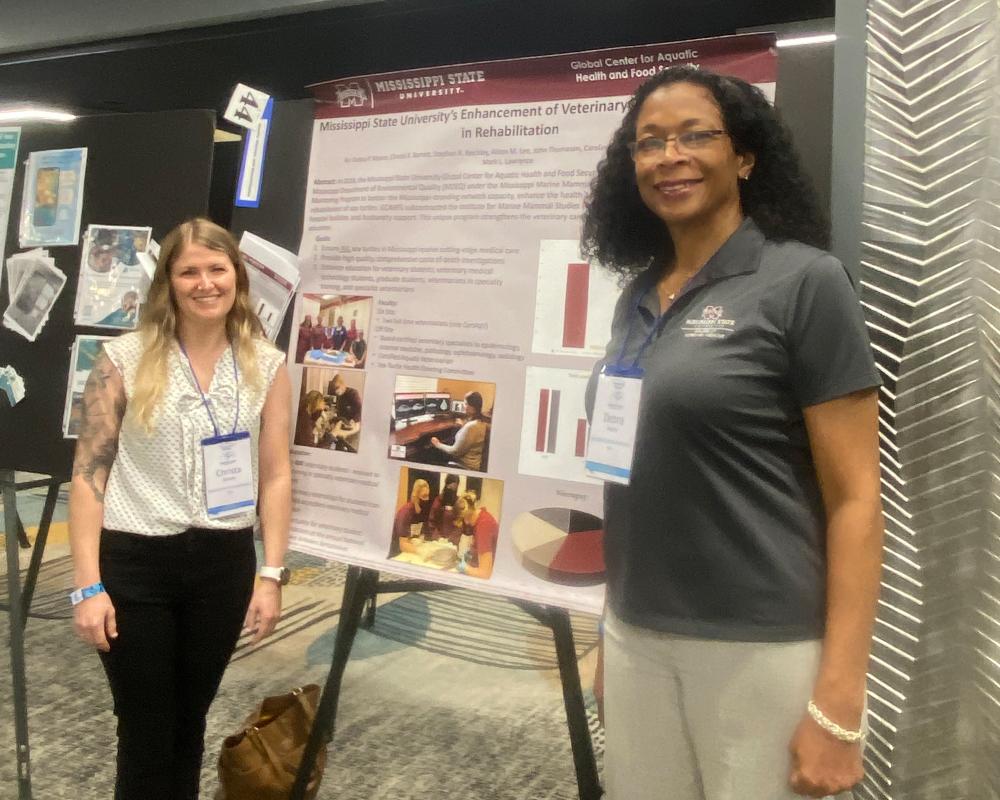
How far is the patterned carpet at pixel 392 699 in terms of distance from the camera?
201 centimetres

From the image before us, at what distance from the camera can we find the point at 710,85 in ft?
3.07

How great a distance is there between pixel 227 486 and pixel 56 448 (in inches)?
24.9

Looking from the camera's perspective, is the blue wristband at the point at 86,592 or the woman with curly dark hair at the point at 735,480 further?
the blue wristband at the point at 86,592

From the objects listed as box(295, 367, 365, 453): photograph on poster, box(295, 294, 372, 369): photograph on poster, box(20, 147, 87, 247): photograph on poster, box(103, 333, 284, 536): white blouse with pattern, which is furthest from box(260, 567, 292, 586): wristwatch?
box(20, 147, 87, 247): photograph on poster

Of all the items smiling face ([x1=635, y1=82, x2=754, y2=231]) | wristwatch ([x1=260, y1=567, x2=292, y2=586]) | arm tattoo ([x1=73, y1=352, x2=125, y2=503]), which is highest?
smiling face ([x1=635, y1=82, x2=754, y2=231])

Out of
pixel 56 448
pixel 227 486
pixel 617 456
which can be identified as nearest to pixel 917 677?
pixel 617 456

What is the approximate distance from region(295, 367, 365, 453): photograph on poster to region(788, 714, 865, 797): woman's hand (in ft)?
3.33

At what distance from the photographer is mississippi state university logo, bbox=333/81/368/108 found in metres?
1.57

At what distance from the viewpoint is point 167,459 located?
1367 millimetres

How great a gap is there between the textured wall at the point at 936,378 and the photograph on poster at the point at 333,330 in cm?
96

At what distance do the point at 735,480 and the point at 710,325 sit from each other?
0.18m

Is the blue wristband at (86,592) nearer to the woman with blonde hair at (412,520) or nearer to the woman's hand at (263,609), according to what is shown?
the woman's hand at (263,609)

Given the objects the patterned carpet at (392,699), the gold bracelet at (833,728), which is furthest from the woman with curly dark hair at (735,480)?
the patterned carpet at (392,699)

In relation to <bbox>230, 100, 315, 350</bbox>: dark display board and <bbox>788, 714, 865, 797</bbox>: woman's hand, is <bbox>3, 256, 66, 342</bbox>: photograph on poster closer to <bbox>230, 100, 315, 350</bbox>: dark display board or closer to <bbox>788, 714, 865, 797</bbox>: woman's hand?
<bbox>230, 100, 315, 350</bbox>: dark display board
